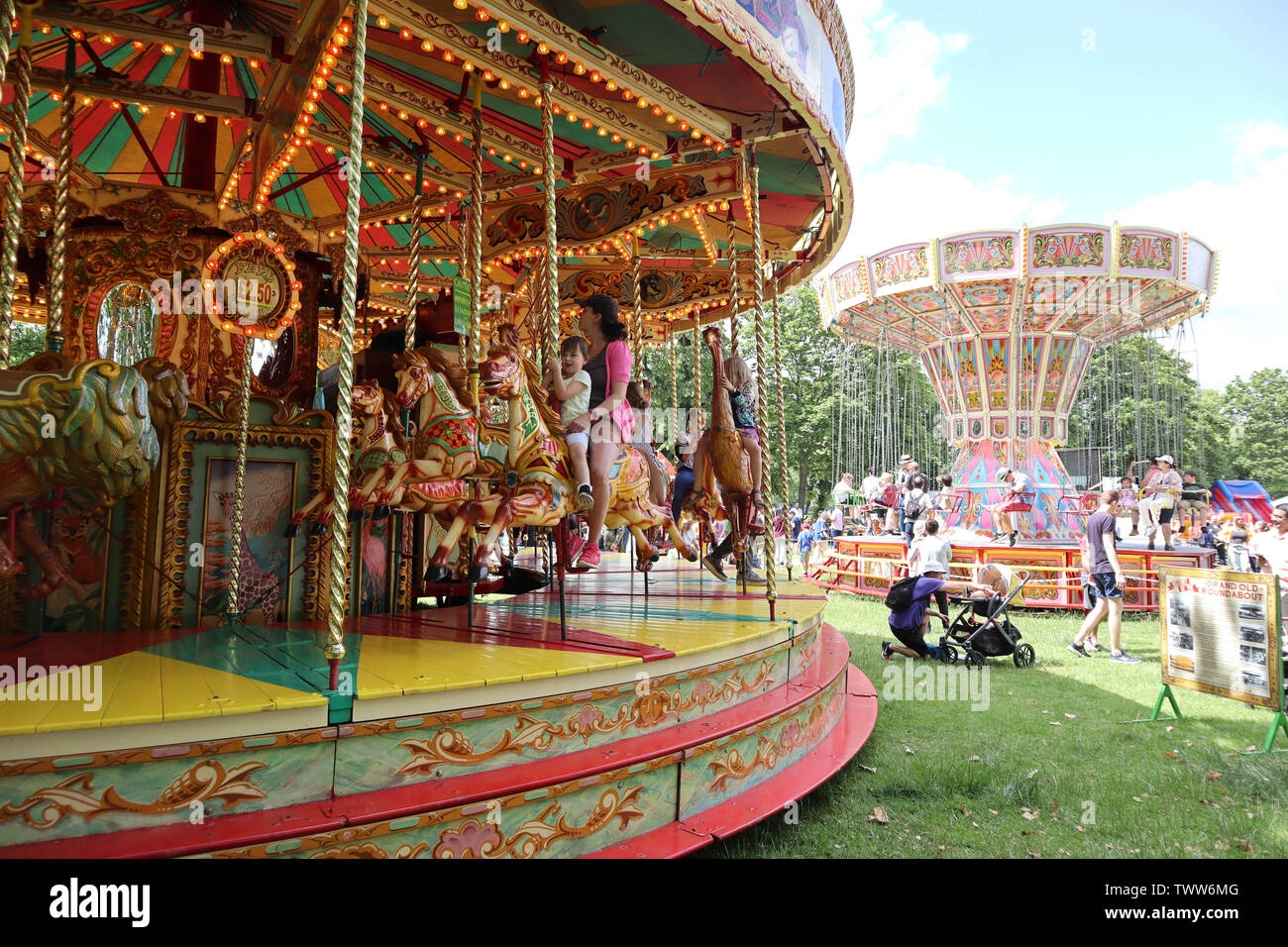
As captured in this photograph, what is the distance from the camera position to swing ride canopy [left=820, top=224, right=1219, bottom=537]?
14.7 metres

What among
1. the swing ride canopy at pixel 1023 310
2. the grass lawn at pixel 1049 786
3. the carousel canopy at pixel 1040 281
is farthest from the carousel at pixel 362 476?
the swing ride canopy at pixel 1023 310

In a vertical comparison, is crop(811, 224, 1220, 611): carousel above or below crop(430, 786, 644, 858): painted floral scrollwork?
above

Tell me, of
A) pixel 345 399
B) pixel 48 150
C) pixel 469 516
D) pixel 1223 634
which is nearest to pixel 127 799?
pixel 345 399

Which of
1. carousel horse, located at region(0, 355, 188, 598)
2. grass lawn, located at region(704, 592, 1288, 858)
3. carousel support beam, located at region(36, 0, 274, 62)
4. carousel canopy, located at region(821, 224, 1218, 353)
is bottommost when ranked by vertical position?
grass lawn, located at region(704, 592, 1288, 858)

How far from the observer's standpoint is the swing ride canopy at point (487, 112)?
4496mm

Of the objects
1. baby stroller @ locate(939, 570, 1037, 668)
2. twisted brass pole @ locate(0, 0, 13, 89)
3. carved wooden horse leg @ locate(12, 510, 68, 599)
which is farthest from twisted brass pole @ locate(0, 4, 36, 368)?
baby stroller @ locate(939, 570, 1037, 668)

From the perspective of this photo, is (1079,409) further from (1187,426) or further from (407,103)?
(407,103)

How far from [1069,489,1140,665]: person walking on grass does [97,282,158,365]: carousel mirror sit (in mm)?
10246

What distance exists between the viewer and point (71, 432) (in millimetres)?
3141

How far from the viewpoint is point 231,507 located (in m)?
4.91

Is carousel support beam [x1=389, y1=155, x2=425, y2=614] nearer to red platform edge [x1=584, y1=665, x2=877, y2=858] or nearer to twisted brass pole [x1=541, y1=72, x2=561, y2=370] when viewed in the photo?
twisted brass pole [x1=541, y1=72, x2=561, y2=370]

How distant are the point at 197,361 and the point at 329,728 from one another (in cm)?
407

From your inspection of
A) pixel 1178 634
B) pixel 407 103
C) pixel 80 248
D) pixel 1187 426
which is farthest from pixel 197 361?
pixel 1187 426

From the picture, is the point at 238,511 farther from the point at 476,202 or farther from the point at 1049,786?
the point at 1049,786
